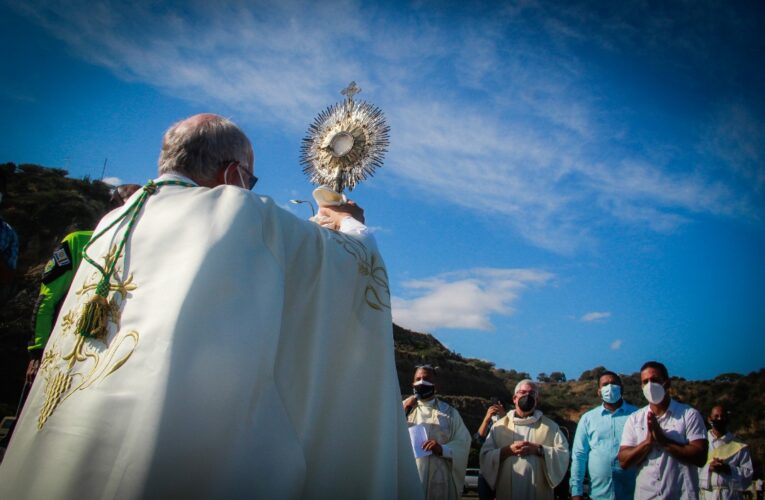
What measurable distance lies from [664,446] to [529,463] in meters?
1.95

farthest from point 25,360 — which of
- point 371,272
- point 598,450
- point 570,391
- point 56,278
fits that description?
point 570,391

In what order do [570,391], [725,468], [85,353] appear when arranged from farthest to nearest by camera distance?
[570,391], [725,468], [85,353]

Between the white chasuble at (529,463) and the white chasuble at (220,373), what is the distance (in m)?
4.56

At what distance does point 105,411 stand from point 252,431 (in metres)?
0.47

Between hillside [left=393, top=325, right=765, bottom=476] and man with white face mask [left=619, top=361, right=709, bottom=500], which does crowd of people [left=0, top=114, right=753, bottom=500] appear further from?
hillside [left=393, top=325, right=765, bottom=476]

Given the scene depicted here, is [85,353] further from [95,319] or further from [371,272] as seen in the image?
[371,272]

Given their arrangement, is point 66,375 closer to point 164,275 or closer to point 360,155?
point 164,275

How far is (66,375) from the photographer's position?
6.04 ft

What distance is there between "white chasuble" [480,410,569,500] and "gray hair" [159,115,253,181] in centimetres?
547

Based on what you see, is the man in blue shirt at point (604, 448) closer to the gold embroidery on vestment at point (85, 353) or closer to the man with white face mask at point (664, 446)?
the man with white face mask at point (664, 446)

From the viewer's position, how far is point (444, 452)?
20.9 ft

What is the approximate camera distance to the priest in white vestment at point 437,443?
6.22 metres

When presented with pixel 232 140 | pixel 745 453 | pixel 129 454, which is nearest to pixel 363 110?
pixel 232 140

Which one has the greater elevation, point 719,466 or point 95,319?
point 95,319
